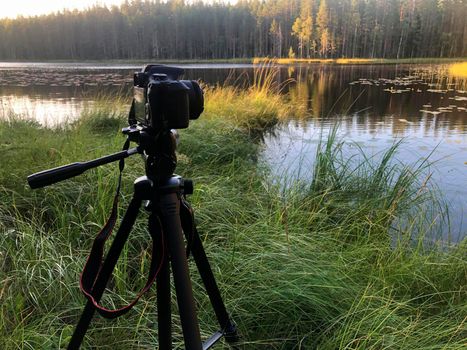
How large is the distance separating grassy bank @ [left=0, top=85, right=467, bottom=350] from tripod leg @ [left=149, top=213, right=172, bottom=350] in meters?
0.51

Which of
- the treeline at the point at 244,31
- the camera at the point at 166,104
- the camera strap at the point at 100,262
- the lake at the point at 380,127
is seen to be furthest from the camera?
the treeline at the point at 244,31

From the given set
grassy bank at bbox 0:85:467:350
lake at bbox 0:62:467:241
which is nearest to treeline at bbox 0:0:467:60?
lake at bbox 0:62:467:241

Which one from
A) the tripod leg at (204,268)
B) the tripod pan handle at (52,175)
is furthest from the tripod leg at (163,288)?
the tripod pan handle at (52,175)

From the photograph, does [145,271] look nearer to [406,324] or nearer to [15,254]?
[15,254]

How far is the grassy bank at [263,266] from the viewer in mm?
1677

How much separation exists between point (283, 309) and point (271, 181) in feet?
7.53

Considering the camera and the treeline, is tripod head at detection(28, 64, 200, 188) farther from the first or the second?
the treeline

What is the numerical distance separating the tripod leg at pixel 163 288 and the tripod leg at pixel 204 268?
0.34 ft

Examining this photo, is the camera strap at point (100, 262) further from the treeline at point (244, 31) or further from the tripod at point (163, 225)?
the treeline at point (244, 31)

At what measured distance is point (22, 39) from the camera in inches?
3214

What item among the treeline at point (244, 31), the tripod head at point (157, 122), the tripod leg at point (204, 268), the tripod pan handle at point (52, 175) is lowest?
the tripod leg at point (204, 268)

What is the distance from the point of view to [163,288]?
1.13 m

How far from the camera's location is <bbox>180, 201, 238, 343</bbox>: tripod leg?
117 cm

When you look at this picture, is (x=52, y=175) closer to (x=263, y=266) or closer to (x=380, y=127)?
(x=263, y=266)
